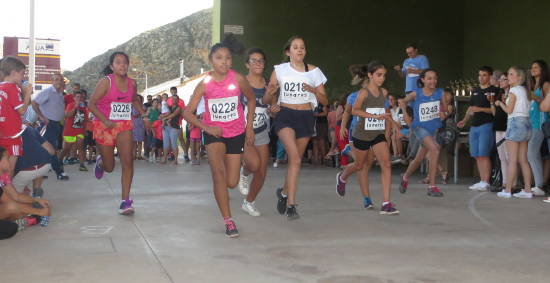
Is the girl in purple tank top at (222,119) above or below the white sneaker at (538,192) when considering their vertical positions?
above

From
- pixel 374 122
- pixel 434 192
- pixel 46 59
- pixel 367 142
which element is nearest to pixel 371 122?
pixel 374 122

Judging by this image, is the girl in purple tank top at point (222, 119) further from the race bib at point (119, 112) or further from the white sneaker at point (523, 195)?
the white sneaker at point (523, 195)

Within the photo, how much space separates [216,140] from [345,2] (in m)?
12.9

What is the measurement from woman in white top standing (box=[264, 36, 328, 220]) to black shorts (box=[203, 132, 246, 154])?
782 millimetres

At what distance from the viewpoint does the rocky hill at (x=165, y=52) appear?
10825cm

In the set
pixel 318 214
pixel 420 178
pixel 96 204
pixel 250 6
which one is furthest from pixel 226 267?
pixel 250 6

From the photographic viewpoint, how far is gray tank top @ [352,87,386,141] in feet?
21.4

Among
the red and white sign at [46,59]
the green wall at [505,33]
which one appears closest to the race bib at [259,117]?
the green wall at [505,33]

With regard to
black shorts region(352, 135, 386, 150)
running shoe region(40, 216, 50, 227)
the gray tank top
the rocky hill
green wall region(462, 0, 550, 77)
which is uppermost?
the rocky hill

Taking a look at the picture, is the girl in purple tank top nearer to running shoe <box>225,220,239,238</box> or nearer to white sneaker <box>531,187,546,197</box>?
running shoe <box>225,220,239,238</box>

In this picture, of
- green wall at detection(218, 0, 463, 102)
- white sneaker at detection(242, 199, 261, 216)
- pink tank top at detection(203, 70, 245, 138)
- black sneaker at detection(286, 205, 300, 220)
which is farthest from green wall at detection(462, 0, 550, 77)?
pink tank top at detection(203, 70, 245, 138)

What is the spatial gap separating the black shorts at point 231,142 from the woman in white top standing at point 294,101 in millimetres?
782

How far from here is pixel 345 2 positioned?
57.1ft

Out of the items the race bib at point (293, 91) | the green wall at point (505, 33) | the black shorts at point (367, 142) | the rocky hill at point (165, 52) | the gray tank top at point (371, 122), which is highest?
the rocky hill at point (165, 52)
